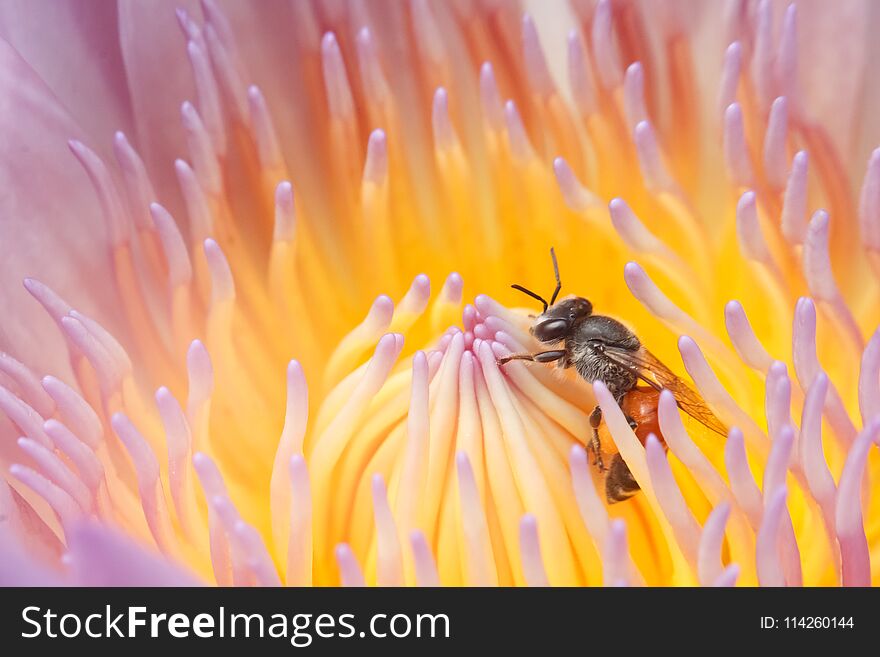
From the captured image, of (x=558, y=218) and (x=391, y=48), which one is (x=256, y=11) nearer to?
(x=391, y=48)

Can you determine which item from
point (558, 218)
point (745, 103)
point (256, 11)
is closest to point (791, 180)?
point (745, 103)

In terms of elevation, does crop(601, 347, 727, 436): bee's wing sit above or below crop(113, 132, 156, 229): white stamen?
below

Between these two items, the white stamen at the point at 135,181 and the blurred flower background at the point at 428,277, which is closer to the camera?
the blurred flower background at the point at 428,277

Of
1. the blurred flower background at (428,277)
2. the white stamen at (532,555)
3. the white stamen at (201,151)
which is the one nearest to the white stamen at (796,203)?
the blurred flower background at (428,277)

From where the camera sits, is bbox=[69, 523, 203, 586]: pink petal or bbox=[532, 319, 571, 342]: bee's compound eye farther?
bbox=[532, 319, 571, 342]: bee's compound eye

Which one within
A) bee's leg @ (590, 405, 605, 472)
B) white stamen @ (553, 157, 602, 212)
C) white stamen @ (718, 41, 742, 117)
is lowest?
bee's leg @ (590, 405, 605, 472)

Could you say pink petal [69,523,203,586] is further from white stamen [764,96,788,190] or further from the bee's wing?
white stamen [764,96,788,190]

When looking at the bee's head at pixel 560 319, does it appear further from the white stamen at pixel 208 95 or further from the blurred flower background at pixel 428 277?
the white stamen at pixel 208 95

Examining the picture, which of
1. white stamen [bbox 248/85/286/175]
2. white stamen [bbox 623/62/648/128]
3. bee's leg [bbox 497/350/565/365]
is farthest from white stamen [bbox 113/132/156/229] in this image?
white stamen [bbox 623/62/648/128]
